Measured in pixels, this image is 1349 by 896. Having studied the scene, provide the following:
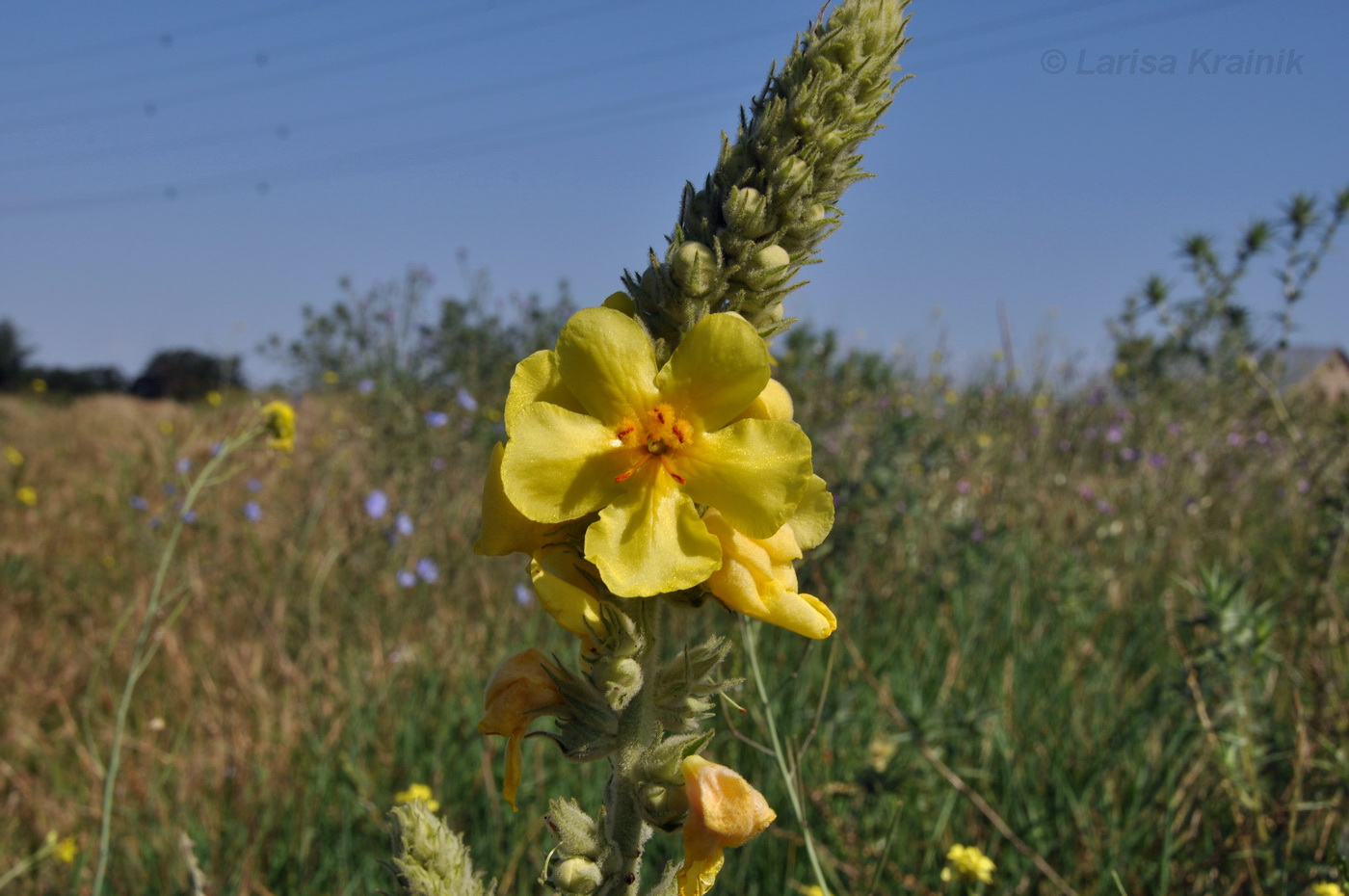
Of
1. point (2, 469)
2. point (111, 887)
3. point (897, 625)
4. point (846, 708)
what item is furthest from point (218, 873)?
point (2, 469)

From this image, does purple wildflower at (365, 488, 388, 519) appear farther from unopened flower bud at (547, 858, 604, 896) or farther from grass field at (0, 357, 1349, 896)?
unopened flower bud at (547, 858, 604, 896)

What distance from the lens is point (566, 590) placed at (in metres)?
1.13

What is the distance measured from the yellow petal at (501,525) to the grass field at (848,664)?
0.37m

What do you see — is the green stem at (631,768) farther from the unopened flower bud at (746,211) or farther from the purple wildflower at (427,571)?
the purple wildflower at (427,571)

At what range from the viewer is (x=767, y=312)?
1195 millimetres

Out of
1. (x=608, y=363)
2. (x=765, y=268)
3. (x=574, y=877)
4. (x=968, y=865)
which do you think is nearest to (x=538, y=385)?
(x=608, y=363)

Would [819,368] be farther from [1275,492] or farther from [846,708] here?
[846,708]

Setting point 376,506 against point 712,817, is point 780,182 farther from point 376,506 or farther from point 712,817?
point 376,506

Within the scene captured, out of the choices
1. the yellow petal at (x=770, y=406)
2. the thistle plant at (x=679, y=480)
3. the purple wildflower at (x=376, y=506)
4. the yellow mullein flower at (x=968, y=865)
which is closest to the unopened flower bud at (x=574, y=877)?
the thistle plant at (x=679, y=480)

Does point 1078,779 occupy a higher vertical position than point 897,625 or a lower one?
lower

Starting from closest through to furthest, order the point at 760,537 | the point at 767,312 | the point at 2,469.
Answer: the point at 760,537 < the point at 767,312 < the point at 2,469

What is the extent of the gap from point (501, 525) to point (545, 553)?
2.9 inches

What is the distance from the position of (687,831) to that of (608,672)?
0.73ft

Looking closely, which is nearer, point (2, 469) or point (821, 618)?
point (821, 618)
